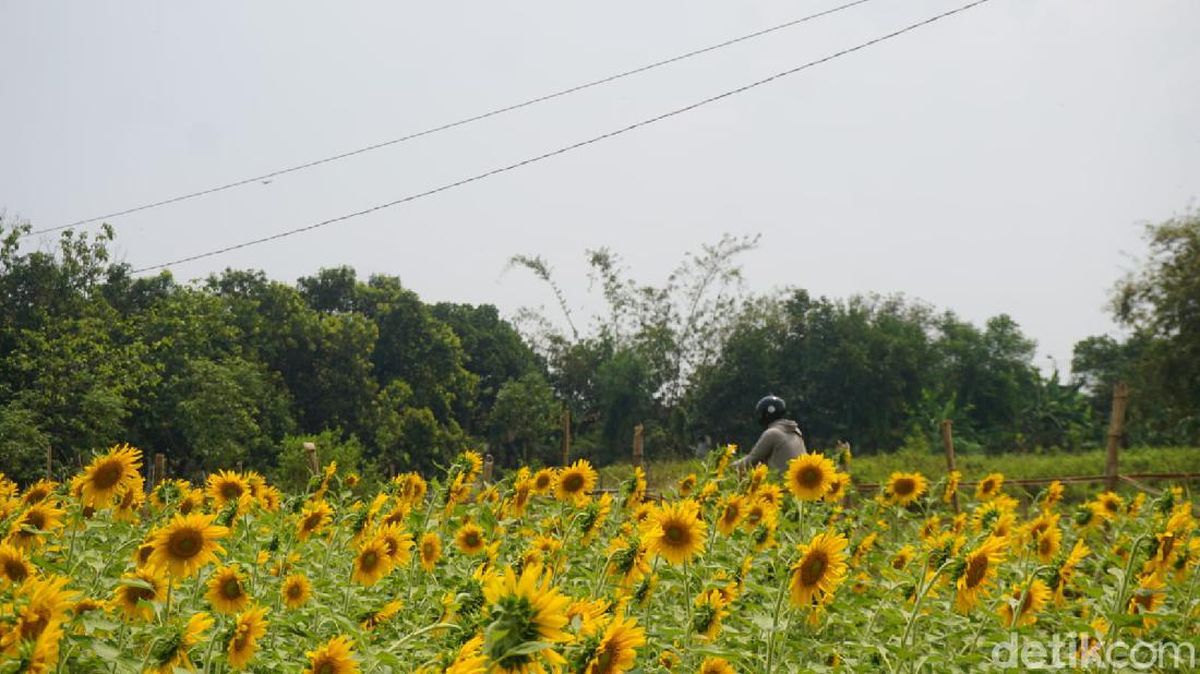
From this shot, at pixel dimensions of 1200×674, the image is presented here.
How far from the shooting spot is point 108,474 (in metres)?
3.19

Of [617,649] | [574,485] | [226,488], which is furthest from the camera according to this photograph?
[226,488]

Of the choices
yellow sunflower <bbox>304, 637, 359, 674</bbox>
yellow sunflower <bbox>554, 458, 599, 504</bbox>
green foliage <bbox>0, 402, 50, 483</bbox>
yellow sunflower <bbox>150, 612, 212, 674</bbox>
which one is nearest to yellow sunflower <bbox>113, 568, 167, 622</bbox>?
yellow sunflower <bbox>150, 612, 212, 674</bbox>

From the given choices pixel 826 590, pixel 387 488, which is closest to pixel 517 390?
pixel 387 488

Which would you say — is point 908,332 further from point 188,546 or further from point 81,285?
point 188,546

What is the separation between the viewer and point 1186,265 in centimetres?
1917

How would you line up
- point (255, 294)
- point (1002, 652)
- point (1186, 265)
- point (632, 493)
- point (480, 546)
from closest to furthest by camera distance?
point (1002, 652) < point (480, 546) < point (632, 493) < point (1186, 265) < point (255, 294)

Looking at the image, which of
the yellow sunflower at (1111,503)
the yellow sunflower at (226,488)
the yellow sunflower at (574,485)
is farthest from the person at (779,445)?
the yellow sunflower at (226,488)

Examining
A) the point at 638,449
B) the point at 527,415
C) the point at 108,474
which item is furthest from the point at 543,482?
the point at 527,415

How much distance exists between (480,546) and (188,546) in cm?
141

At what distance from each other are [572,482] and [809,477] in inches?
35.7

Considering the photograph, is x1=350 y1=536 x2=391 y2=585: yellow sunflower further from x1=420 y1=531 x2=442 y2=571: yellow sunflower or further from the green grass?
the green grass

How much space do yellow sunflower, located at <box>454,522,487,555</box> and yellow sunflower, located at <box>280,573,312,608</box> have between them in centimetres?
71

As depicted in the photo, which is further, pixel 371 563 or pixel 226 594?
pixel 371 563

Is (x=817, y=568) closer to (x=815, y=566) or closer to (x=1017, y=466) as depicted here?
(x=815, y=566)
